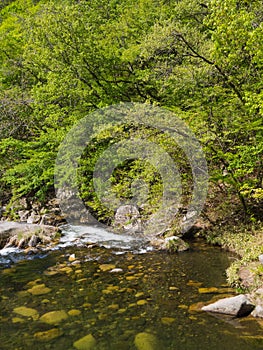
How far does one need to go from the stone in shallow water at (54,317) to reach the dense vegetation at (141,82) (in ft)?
15.4

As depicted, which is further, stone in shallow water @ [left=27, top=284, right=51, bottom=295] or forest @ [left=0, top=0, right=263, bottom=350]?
stone in shallow water @ [left=27, top=284, right=51, bottom=295]

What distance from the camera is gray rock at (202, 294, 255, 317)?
460 centimetres

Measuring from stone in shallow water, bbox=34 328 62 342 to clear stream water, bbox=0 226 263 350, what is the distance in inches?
1.0

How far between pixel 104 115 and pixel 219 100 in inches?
163

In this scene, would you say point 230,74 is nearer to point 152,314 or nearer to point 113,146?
point 113,146

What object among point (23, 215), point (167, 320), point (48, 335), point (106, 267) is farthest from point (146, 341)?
point (23, 215)

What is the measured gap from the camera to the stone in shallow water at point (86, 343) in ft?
13.1

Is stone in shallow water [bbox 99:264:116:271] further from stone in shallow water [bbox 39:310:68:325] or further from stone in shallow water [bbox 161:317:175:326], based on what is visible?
stone in shallow water [bbox 161:317:175:326]

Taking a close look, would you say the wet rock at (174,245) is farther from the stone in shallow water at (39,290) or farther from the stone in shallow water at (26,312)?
the stone in shallow water at (26,312)

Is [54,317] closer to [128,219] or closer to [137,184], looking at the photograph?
[137,184]

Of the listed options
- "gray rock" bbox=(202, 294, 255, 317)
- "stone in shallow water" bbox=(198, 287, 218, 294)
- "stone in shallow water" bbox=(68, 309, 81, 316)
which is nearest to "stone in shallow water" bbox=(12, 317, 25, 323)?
"stone in shallow water" bbox=(68, 309, 81, 316)

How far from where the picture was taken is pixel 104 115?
1161 centimetres

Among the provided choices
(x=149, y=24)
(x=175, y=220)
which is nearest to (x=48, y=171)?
(x=175, y=220)

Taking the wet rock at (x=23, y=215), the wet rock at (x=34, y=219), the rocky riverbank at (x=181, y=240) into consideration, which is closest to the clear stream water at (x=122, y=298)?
the rocky riverbank at (x=181, y=240)
